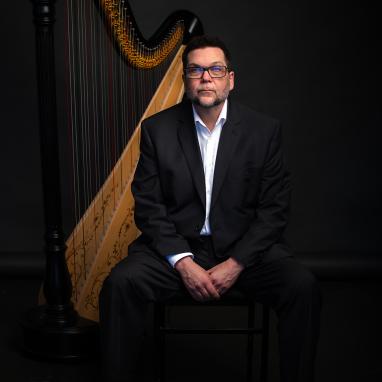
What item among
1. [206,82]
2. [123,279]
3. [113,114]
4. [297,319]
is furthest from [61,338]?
[113,114]

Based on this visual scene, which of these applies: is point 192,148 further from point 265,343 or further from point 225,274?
point 265,343

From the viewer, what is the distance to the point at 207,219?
8.63 ft

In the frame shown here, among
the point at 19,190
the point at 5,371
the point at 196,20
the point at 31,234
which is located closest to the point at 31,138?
the point at 19,190

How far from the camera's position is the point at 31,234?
14.2 feet

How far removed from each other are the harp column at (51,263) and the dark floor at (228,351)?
3.5 inches

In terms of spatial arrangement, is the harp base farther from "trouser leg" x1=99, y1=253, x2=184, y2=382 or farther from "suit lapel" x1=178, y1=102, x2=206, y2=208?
"suit lapel" x1=178, y1=102, x2=206, y2=208

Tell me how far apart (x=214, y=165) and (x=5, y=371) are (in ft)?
3.99

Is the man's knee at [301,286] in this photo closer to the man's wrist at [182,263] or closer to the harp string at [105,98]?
the man's wrist at [182,263]

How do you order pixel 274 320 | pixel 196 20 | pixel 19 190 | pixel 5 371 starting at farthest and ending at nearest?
pixel 19 190
pixel 196 20
pixel 274 320
pixel 5 371

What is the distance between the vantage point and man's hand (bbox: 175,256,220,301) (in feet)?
8.04

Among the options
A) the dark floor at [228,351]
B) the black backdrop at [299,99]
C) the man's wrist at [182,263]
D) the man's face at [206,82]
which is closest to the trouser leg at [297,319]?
the man's wrist at [182,263]

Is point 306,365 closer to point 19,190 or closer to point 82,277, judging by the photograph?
point 82,277

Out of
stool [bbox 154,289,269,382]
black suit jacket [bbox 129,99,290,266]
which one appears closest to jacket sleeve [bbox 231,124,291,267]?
black suit jacket [bbox 129,99,290,266]

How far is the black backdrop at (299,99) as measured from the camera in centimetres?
407
